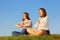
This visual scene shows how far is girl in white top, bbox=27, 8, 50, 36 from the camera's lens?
355 inches

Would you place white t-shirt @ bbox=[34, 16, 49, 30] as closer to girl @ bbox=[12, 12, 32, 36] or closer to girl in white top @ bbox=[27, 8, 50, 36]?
girl in white top @ bbox=[27, 8, 50, 36]

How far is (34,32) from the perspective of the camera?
9188mm

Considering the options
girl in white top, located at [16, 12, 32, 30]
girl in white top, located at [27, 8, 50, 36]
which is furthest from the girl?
girl in white top, located at [27, 8, 50, 36]

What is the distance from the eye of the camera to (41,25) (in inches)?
361

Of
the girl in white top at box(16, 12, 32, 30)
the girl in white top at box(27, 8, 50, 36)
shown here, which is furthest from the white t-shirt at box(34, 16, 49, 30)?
the girl in white top at box(16, 12, 32, 30)

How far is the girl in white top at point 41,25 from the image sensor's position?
29.6ft

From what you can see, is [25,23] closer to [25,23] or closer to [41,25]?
[25,23]

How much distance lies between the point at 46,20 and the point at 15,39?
1.60 metres

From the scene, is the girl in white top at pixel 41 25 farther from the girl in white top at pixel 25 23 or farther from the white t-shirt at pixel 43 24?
the girl in white top at pixel 25 23

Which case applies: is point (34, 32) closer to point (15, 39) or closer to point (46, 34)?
point (46, 34)

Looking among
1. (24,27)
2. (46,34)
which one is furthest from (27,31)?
(46,34)

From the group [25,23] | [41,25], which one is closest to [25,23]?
[25,23]

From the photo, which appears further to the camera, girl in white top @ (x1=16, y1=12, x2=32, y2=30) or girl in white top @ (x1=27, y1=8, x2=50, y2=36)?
girl in white top @ (x1=16, y1=12, x2=32, y2=30)

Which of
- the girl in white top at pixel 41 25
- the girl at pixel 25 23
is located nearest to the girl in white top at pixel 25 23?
the girl at pixel 25 23
